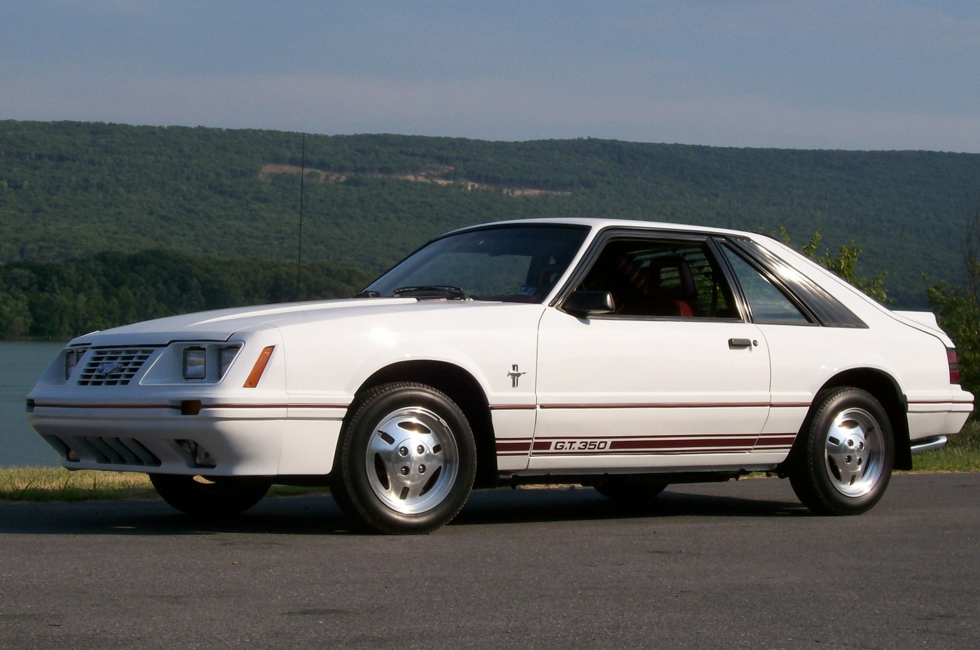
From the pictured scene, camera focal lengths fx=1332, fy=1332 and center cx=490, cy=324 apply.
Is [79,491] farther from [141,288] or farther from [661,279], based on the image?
[141,288]

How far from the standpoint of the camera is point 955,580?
5.20 meters

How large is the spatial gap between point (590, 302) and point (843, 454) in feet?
6.74

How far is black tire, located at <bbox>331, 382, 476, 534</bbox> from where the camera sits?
19.6 feet

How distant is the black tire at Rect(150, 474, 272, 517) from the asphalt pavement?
0.11 m

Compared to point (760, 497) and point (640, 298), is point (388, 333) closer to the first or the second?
point (640, 298)

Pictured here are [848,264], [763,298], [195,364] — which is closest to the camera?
[195,364]

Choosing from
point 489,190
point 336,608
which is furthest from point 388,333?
point 489,190

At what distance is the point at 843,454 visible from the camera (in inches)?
301

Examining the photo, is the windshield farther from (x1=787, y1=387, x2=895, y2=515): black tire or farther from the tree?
the tree

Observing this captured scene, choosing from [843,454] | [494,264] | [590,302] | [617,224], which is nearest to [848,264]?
[843,454]

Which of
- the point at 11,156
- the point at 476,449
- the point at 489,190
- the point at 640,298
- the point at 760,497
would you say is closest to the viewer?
the point at 476,449

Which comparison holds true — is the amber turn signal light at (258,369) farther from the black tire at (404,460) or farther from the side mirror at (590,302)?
the side mirror at (590,302)

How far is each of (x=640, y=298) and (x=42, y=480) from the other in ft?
16.8

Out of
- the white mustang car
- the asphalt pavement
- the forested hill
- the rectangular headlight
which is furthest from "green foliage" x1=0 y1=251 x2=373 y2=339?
the forested hill
